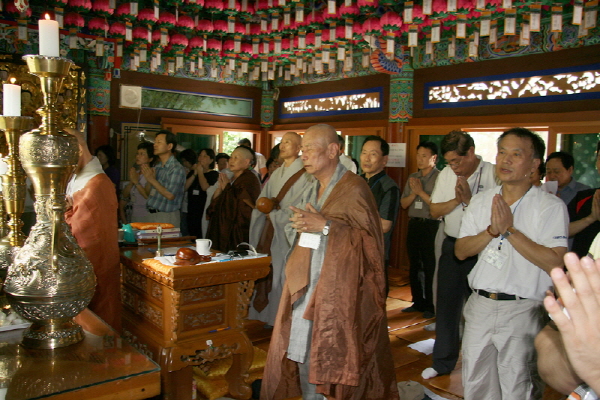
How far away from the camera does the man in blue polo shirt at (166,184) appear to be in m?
4.13

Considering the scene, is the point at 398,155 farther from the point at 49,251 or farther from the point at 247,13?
the point at 49,251

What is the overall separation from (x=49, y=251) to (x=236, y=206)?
272 cm

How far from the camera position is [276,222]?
3.40 m

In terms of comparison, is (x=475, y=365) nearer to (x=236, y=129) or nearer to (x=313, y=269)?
(x=313, y=269)

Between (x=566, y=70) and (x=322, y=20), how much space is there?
7.78ft

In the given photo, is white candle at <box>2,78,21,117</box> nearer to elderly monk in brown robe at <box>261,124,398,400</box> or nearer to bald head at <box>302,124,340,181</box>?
elderly monk in brown robe at <box>261,124,398,400</box>

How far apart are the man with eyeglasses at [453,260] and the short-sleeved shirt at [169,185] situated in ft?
7.41

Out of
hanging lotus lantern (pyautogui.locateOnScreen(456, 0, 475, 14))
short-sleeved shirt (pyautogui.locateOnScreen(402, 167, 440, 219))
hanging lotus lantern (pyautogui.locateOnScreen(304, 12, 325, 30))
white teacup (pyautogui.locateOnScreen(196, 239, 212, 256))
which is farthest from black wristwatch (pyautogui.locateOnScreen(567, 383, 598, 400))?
hanging lotus lantern (pyautogui.locateOnScreen(304, 12, 325, 30))

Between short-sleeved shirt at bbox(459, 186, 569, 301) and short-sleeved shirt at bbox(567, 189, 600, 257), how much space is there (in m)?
1.45

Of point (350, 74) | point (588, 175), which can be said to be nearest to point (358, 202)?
point (588, 175)

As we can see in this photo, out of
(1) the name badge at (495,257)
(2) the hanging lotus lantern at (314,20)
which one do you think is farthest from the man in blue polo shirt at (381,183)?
(2) the hanging lotus lantern at (314,20)

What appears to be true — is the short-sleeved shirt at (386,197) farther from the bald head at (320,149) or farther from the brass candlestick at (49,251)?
the brass candlestick at (49,251)

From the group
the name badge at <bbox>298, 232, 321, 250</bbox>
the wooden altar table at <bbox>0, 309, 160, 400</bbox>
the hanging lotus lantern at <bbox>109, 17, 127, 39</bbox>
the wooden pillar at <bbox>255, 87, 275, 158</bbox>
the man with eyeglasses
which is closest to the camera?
the wooden altar table at <bbox>0, 309, 160, 400</bbox>

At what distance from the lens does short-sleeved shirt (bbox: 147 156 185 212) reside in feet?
13.6
